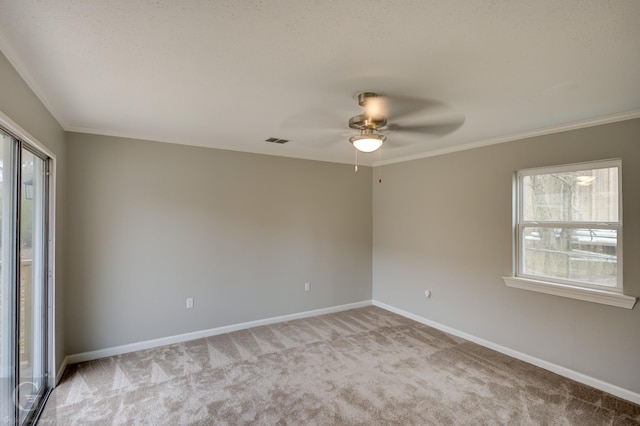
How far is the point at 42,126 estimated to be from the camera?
2.41 meters

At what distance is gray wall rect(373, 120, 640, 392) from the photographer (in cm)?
270

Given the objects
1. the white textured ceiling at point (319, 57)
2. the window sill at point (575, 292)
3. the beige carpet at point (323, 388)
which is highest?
the white textured ceiling at point (319, 57)

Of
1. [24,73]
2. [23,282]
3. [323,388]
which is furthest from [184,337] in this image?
[24,73]

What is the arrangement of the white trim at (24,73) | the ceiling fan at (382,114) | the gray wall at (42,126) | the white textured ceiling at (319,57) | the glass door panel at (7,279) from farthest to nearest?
the ceiling fan at (382,114), the glass door panel at (7,279), the gray wall at (42,126), the white trim at (24,73), the white textured ceiling at (319,57)

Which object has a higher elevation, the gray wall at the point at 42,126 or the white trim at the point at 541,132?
the white trim at the point at 541,132

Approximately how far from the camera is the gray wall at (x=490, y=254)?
270cm

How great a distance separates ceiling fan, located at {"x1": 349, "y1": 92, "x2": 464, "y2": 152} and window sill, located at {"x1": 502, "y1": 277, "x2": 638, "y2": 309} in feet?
6.20

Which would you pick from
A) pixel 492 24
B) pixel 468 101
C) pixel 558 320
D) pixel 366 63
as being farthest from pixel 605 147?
pixel 366 63

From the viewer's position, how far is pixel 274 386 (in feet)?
9.20

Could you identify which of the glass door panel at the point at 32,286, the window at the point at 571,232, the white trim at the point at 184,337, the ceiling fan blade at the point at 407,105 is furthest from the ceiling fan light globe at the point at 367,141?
the white trim at the point at 184,337

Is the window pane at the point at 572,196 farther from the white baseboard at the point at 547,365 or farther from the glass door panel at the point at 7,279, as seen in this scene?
the glass door panel at the point at 7,279

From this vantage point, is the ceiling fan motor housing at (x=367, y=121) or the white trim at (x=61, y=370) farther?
the white trim at (x=61, y=370)

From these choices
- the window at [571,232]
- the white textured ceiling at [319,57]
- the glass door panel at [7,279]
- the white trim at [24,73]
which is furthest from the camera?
the window at [571,232]

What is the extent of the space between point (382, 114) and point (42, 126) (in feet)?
8.81
